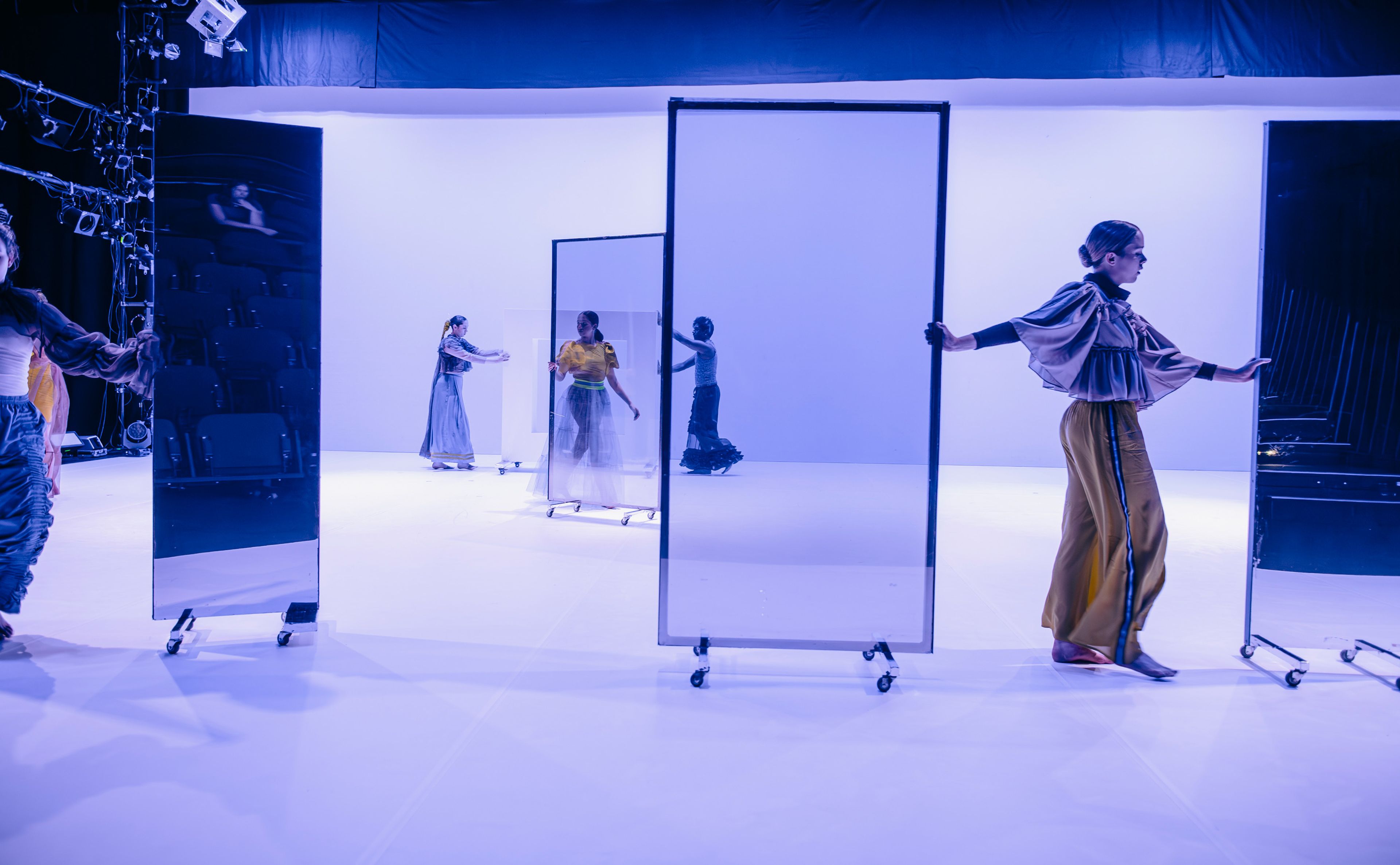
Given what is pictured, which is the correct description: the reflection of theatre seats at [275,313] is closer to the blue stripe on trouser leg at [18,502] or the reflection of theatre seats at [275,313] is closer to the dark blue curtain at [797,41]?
the blue stripe on trouser leg at [18,502]

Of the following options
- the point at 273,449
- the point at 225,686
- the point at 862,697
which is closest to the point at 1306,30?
the point at 862,697

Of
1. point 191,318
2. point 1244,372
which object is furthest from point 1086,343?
point 191,318

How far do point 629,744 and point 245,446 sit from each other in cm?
169

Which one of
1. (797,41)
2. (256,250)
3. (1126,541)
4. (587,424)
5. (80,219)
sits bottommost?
(1126,541)

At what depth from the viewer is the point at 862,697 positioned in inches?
97.4

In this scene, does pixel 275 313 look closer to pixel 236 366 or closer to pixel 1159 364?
pixel 236 366

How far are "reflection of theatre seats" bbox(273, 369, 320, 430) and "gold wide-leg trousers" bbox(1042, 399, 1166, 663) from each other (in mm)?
2461

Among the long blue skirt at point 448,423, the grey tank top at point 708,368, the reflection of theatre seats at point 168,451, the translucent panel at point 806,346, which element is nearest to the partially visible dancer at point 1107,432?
the translucent panel at point 806,346

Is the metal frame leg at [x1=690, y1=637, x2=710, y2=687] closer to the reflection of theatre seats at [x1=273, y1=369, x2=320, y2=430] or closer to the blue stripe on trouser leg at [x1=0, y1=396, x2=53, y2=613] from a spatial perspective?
the reflection of theatre seats at [x1=273, y1=369, x2=320, y2=430]

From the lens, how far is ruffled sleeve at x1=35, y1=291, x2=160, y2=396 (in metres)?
2.71

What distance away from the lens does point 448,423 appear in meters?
8.59

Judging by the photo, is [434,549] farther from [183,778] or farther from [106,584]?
[183,778]

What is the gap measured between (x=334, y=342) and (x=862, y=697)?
9.39 m

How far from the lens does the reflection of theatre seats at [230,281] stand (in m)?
2.74
